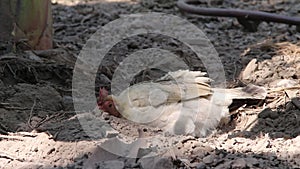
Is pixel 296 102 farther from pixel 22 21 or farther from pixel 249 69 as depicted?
pixel 22 21

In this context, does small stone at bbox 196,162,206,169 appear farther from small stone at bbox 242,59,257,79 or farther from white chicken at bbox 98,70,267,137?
small stone at bbox 242,59,257,79

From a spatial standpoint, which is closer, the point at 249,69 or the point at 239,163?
the point at 239,163

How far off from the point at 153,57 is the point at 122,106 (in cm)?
105

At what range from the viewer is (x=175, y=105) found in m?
2.79

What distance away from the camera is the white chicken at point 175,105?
272cm

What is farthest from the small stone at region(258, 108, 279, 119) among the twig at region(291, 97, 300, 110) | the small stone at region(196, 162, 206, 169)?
the small stone at region(196, 162, 206, 169)

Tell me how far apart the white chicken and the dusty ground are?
0.22 feet

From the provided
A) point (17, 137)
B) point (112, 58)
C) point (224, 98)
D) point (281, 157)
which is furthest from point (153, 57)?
point (281, 157)

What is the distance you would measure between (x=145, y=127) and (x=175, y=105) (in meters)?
0.19

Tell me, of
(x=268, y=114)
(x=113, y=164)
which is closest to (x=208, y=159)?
(x=113, y=164)

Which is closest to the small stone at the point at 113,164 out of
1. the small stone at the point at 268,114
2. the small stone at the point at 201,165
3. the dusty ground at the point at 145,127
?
the dusty ground at the point at 145,127

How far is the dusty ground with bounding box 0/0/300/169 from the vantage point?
228 centimetres

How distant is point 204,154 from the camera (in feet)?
7.51

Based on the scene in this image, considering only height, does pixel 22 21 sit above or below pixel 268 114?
above
